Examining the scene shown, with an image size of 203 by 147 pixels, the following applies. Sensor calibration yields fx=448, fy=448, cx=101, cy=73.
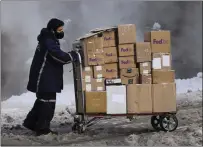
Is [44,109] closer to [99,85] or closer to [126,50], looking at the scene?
[99,85]

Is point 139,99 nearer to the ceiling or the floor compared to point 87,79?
nearer to the floor

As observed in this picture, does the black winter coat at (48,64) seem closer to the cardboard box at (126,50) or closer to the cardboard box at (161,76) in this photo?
the cardboard box at (126,50)

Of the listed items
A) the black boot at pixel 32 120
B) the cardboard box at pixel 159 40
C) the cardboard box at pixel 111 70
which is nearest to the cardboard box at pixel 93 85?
the cardboard box at pixel 111 70

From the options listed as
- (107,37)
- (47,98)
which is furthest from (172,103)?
(47,98)

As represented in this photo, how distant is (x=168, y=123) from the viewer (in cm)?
754

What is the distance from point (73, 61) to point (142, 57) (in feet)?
3.67

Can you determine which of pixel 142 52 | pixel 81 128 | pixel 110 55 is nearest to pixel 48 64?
pixel 110 55

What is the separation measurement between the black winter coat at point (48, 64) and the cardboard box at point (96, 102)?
0.49m

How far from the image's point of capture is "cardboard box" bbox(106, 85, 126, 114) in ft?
23.3

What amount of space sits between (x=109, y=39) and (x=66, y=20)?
138 inches

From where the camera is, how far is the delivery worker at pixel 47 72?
6.88 meters

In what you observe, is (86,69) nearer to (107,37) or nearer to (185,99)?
(107,37)

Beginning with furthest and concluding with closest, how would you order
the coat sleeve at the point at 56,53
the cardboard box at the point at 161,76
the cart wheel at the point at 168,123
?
the cart wheel at the point at 168,123 → the cardboard box at the point at 161,76 → the coat sleeve at the point at 56,53

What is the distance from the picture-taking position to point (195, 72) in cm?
1292
